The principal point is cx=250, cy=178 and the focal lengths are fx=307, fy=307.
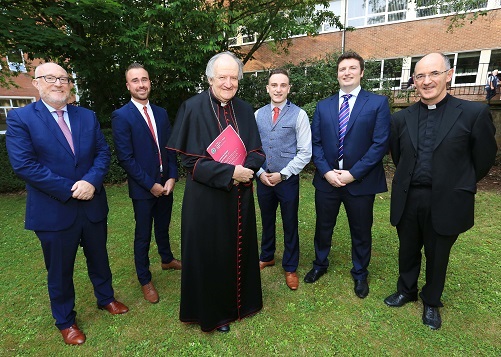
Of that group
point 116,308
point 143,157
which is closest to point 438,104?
point 143,157

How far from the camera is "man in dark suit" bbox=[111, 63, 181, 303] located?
11.0ft

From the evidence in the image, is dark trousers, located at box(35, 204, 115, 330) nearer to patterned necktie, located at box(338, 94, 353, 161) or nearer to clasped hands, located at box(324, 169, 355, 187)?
clasped hands, located at box(324, 169, 355, 187)

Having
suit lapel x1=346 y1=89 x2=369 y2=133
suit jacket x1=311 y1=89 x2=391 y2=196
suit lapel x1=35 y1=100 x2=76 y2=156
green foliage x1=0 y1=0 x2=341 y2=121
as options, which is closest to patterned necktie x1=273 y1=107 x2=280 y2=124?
suit jacket x1=311 y1=89 x2=391 y2=196

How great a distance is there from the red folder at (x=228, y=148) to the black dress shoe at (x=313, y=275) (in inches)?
75.2

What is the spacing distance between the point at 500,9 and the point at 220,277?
64.8 feet

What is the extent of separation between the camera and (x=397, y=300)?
3377 millimetres

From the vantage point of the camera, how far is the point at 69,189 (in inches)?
106

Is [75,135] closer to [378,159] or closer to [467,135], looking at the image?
[378,159]

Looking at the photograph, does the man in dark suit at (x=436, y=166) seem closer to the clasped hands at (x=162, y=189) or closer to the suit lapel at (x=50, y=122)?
the clasped hands at (x=162, y=189)

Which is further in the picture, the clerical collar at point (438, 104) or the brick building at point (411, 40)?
the brick building at point (411, 40)

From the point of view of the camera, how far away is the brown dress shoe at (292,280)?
12.3 ft

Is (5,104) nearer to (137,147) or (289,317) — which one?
(137,147)

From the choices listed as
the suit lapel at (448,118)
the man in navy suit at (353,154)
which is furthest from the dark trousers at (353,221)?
the suit lapel at (448,118)

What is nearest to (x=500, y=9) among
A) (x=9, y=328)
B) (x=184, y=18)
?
(x=184, y=18)
